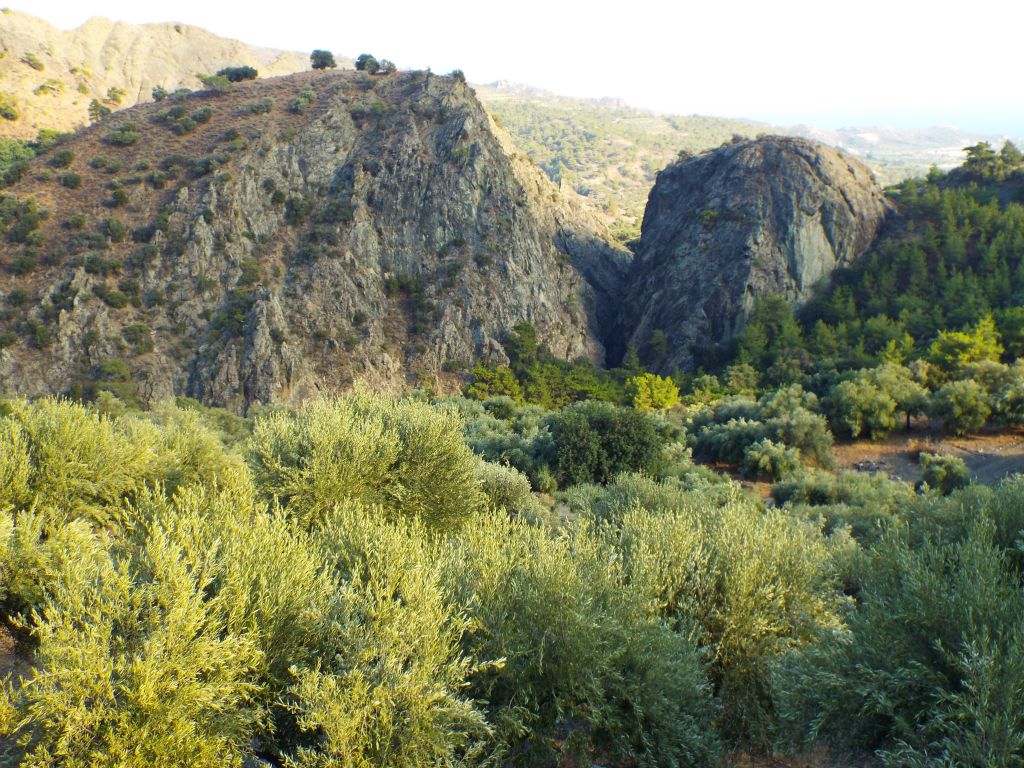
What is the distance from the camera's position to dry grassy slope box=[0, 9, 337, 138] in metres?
73.9

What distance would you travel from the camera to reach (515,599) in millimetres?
7191

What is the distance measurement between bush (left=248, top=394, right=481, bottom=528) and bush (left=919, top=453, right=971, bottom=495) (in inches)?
690

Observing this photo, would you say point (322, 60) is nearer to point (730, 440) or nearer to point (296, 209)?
point (296, 209)

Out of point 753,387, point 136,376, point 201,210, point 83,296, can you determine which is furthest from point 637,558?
point 201,210

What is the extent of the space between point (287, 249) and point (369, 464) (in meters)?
40.1

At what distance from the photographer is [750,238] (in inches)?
1987

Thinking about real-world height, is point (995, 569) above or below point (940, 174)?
below

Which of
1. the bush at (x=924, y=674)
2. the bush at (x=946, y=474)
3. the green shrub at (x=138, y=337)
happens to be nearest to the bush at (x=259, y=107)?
the green shrub at (x=138, y=337)

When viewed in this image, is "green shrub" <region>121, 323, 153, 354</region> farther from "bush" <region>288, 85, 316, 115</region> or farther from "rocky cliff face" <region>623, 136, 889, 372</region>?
"rocky cliff face" <region>623, 136, 889, 372</region>

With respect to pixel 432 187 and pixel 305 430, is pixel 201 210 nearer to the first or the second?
pixel 432 187

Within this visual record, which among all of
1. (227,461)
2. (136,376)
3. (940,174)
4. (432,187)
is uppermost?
(940,174)

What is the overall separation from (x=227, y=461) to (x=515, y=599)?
32.6ft

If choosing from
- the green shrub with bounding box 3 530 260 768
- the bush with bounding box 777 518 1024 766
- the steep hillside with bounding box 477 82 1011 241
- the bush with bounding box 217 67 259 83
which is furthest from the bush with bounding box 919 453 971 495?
the steep hillside with bounding box 477 82 1011 241

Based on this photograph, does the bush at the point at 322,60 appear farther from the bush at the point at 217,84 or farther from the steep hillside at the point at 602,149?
the steep hillside at the point at 602,149
